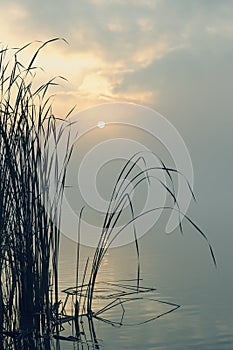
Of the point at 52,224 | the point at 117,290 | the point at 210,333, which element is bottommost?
the point at 210,333

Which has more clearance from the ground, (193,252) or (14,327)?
(193,252)

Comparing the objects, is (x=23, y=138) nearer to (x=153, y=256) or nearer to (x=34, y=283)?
(x=34, y=283)

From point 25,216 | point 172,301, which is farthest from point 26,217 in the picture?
point 172,301

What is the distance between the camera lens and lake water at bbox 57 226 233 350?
406 cm

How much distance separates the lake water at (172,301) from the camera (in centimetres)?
406

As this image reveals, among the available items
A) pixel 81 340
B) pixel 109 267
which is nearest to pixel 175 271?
pixel 109 267

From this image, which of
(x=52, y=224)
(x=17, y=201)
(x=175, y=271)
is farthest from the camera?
(x=175, y=271)

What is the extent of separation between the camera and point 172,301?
210 inches

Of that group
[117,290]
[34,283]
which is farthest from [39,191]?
[117,290]

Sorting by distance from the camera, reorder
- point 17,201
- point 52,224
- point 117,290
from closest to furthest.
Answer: point 17,201 → point 52,224 → point 117,290

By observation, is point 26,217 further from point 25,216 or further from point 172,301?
point 172,301

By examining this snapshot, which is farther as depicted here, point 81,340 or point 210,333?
point 210,333

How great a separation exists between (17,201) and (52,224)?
35 cm

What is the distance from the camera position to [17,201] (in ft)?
11.7
